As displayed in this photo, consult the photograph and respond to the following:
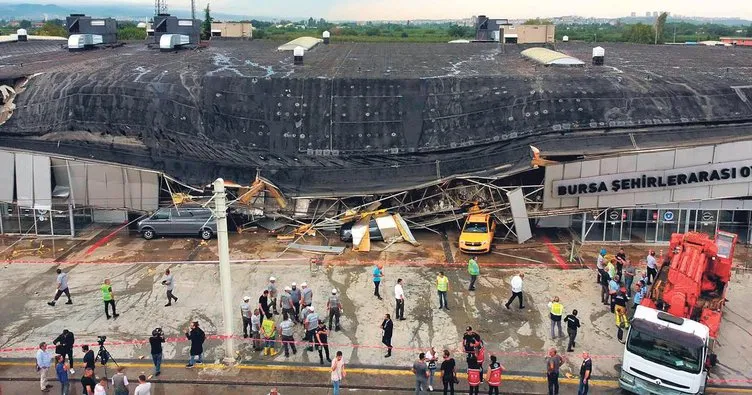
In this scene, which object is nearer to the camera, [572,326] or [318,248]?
[572,326]

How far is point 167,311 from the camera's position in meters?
19.1

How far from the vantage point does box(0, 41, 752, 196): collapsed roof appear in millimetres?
25484

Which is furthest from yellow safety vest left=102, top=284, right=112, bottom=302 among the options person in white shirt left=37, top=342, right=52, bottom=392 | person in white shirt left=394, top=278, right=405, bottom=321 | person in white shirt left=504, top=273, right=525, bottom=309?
person in white shirt left=504, top=273, right=525, bottom=309

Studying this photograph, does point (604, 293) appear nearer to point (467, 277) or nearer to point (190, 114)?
point (467, 277)

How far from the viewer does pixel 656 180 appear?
2352 centimetres

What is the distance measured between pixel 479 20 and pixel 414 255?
1316 inches

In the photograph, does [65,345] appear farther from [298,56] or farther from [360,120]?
[298,56]

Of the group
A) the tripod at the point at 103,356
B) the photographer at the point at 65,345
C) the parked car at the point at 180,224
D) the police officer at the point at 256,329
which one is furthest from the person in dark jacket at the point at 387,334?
the parked car at the point at 180,224

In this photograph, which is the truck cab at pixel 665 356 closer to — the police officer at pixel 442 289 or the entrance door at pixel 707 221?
the police officer at pixel 442 289

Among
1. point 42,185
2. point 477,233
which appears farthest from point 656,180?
point 42,185

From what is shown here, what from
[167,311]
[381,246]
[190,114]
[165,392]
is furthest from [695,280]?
[190,114]

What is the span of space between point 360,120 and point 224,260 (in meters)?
12.7

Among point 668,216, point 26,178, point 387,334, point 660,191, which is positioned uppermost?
point 660,191

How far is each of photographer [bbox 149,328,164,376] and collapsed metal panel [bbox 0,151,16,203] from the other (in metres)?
14.4
